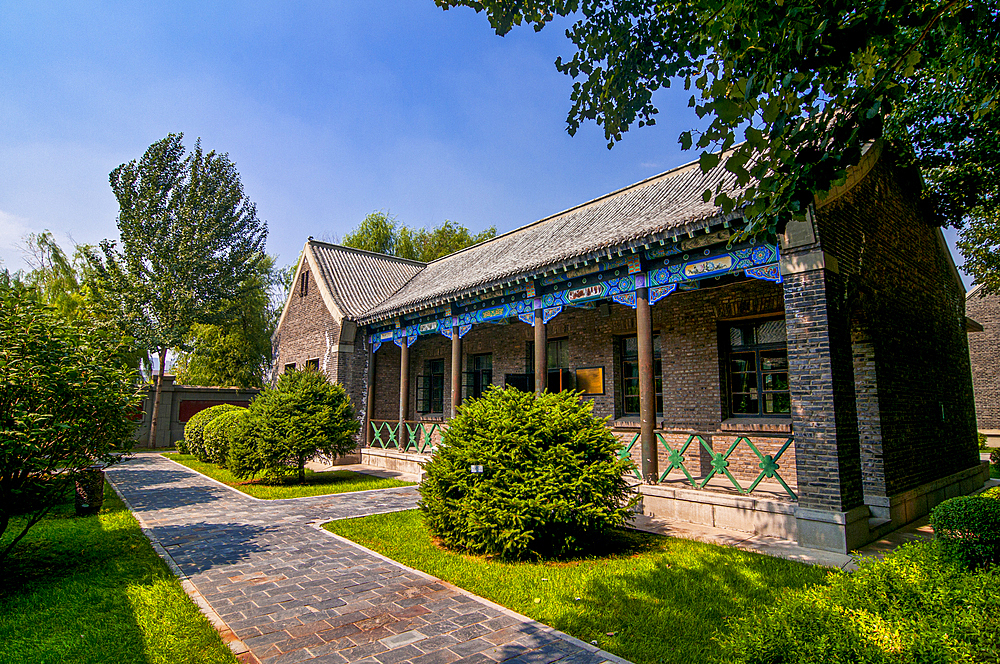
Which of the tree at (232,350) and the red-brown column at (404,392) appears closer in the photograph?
the red-brown column at (404,392)

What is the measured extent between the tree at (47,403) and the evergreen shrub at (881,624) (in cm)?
633

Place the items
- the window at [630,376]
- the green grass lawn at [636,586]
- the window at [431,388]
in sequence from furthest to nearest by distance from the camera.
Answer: the window at [431,388]
the window at [630,376]
the green grass lawn at [636,586]

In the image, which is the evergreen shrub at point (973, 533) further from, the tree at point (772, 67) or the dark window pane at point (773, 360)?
the dark window pane at point (773, 360)

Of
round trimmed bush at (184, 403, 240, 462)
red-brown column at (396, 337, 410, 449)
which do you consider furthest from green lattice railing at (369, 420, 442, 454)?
round trimmed bush at (184, 403, 240, 462)

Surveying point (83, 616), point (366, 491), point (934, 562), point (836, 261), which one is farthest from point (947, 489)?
point (83, 616)

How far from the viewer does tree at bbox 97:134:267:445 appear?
2606 cm

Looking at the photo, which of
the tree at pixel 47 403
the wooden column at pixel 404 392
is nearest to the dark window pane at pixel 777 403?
the wooden column at pixel 404 392

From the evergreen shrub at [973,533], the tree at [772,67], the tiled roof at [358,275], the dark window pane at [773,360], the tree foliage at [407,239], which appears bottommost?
the evergreen shrub at [973,533]

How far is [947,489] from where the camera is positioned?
10.3m

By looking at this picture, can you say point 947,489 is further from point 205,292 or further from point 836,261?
point 205,292

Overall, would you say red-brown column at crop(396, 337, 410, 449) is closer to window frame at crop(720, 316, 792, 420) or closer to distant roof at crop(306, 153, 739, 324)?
distant roof at crop(306, 153, 739, 324)

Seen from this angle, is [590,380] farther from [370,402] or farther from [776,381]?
[370,402]

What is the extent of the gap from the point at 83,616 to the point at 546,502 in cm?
450

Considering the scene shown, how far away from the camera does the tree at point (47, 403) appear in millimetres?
5414
